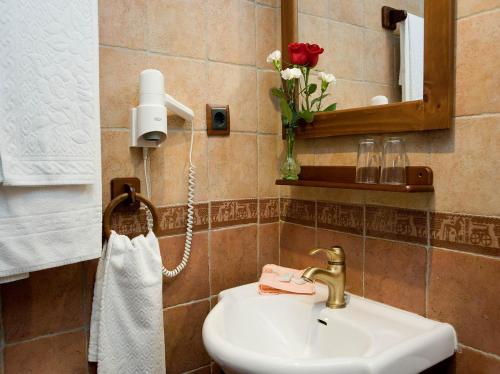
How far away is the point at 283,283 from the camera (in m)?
1.10

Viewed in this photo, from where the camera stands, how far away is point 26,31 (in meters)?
0.73

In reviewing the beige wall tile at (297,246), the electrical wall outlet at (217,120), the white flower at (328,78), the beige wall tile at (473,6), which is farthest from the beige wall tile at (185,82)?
the beige wall tile at (473,6)

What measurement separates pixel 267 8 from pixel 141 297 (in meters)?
0.99

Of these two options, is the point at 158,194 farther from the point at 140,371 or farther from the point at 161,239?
the point at 140,371

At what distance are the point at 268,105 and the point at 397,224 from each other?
0.58m

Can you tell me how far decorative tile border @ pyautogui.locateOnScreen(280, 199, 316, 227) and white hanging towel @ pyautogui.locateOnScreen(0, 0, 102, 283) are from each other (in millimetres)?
633

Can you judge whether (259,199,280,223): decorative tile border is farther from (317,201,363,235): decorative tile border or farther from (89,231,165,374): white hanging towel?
(89,231,165,374): white hanging towel

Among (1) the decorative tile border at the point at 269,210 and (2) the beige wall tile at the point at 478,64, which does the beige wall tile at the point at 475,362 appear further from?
(1) the decorative tile border at the point at 269,210

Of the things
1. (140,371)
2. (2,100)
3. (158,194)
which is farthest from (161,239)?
(2,100)

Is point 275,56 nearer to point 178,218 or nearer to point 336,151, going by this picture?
point 336,151

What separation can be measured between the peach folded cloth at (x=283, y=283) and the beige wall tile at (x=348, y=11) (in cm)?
75

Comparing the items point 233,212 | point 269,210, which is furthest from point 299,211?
point 233,212

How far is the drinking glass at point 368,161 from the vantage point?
3.14ft

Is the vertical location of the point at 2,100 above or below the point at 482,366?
above
